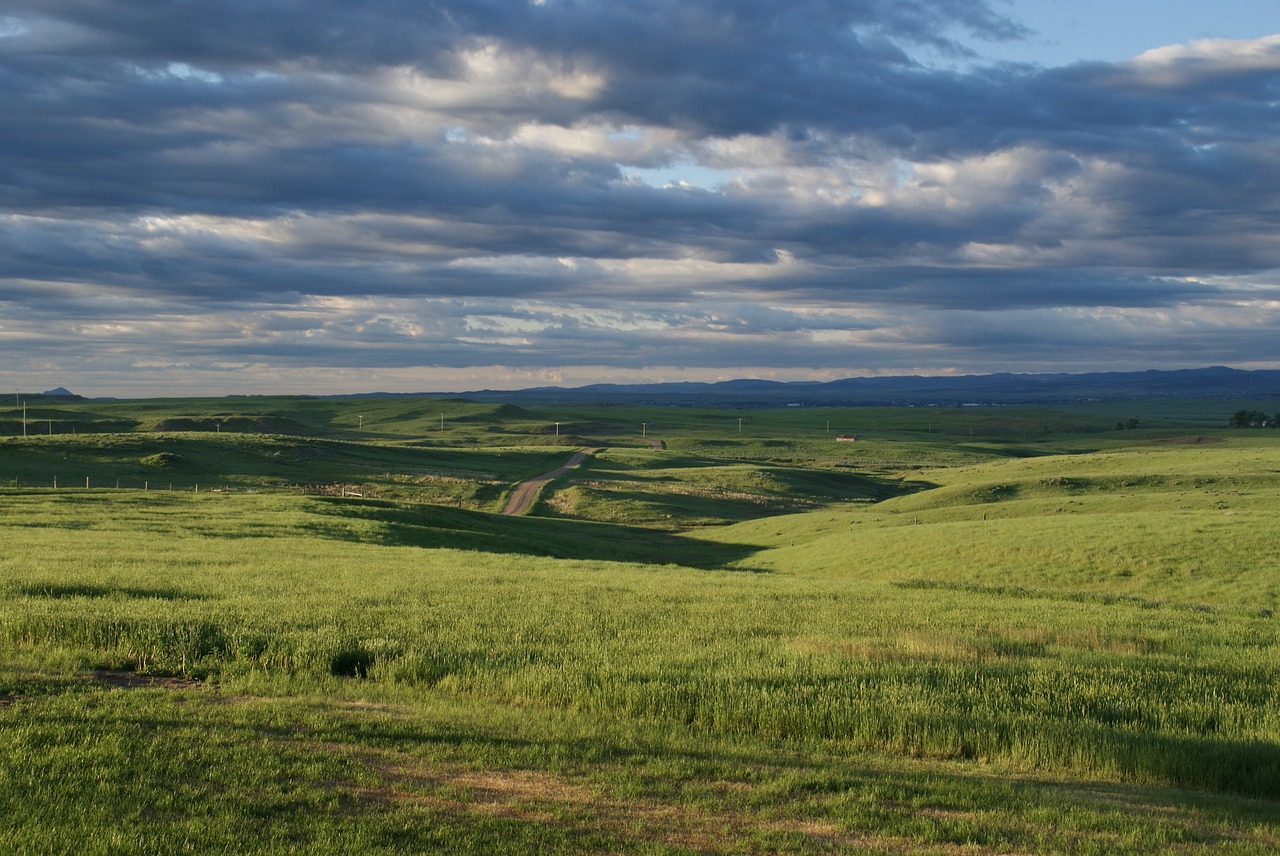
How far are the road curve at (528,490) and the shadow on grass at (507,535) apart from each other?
1395cm

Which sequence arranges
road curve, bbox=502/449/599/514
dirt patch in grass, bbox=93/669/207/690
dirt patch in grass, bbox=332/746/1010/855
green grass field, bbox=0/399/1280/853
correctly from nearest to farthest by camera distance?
1. dirt patch in grass, bbox=332/746/1010/855
2. green grass field, bbox=0/399/1280/853
3. dirt patch in grass, bbox=93/669/207/690
4. road curve, bbox=502/449/599/514

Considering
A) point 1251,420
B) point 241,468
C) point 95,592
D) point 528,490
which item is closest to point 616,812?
point 95,592

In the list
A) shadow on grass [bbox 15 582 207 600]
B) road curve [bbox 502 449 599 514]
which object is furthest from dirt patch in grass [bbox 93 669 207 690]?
road curve [bbox 502 449 599 514]

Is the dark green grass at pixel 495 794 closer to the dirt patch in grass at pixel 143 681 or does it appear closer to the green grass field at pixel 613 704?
the green grass field at pixel 613 704

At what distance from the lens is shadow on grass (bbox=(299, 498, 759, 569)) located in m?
46.8

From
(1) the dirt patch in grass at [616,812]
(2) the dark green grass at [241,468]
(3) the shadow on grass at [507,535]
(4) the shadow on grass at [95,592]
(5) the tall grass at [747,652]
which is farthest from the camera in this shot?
(2) the dark green grass at [241,468]

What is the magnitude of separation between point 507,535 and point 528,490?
39.6 metres

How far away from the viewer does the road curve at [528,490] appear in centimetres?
8338

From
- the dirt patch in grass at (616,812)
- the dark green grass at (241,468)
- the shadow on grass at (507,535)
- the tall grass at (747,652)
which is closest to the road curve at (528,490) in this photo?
the dark green grass at (241,468)

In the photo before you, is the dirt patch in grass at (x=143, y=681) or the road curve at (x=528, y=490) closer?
the dirt patch in grass at (x=143, y=681)

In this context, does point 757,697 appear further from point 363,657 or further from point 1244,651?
point 1244,651

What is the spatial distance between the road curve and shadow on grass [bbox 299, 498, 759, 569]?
13948 millimetres

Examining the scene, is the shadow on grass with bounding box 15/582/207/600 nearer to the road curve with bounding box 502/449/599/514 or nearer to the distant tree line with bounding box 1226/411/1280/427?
the road curve with bounding box 502/449/599/514

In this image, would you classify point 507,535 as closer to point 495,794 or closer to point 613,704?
point 613,704
